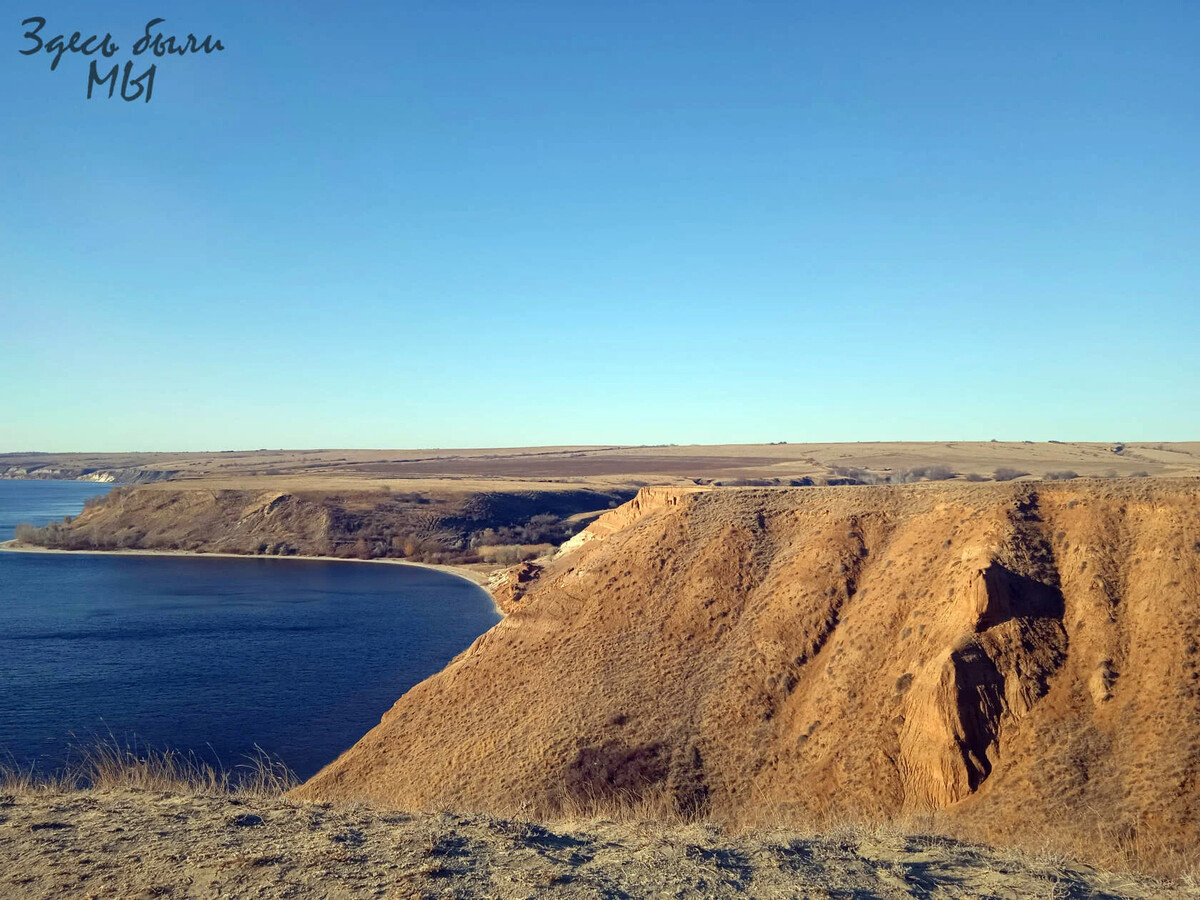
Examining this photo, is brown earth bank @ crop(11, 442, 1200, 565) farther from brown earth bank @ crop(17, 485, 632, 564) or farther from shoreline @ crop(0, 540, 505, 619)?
shoreline @ crop(0, 540, 505, 619)

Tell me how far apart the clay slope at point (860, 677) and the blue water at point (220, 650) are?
11.7m

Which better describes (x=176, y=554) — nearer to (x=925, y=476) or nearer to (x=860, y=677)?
(x=925, y=476)

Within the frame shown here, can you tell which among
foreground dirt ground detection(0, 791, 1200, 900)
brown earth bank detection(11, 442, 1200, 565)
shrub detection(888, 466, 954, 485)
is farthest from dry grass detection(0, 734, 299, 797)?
shrub detection(888, 466, 954, 485)

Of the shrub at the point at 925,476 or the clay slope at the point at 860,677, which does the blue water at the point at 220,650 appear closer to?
the clay slope at the point at 860,677

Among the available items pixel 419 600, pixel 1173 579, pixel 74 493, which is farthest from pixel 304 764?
pixel 74 493

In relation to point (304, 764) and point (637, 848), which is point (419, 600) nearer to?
point (304, 764)

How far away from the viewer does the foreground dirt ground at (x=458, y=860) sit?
9.58 metres

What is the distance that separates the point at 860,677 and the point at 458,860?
11.8 m

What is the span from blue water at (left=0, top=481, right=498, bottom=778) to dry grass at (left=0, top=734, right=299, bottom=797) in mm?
1040

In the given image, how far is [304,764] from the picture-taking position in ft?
96.9

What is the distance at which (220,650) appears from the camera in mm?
50156

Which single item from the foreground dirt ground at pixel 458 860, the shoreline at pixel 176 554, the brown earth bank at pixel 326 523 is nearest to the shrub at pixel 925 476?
the brown earth bank at pixel 326 523

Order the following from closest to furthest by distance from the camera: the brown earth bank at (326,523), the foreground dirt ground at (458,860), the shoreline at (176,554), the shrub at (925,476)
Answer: the foreground dirt ground at (458,860) < the shoreline at (176,554) < the brown earth bank at (326,523) < the shrub at (925,476)

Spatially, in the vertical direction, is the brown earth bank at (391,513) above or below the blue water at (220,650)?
above
